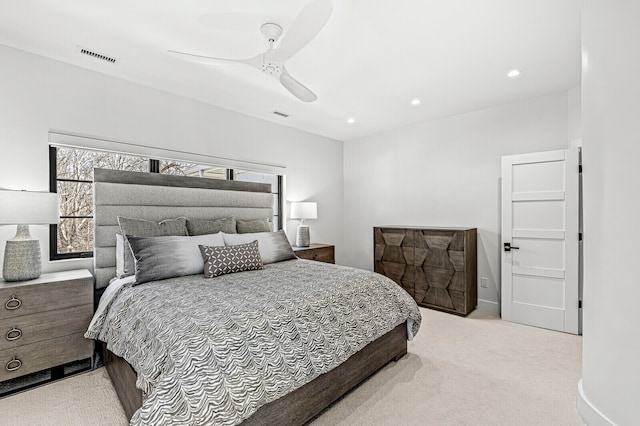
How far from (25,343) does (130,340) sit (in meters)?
1.13

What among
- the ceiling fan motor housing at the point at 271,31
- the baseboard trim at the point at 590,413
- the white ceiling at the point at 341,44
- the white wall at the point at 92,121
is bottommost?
the baseboard trim at the point at 590,413

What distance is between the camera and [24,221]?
2262mm

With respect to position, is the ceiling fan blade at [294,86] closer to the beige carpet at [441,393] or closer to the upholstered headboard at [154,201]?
the upholstered headboard at [154,201]

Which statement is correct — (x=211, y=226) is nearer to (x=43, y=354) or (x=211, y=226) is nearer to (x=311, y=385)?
(x=43, y=354)

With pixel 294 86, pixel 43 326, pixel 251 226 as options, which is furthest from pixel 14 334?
pixel 294 86

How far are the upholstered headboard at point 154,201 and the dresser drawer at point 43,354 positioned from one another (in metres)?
0.54

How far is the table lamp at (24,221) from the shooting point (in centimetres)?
222

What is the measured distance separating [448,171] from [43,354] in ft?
15.7

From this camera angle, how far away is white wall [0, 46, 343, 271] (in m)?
2.56

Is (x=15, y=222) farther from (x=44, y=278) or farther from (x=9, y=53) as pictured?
(x=9, y=53)

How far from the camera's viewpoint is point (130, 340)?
1.82 meters

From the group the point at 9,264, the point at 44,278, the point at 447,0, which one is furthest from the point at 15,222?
the point at 447,0

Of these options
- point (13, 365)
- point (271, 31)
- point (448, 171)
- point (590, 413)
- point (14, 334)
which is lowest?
point (13, 365)

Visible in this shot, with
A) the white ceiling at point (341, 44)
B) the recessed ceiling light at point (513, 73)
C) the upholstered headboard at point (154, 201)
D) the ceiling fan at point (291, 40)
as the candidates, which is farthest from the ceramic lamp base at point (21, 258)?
the recessed ceiling light at point (513, 73)
